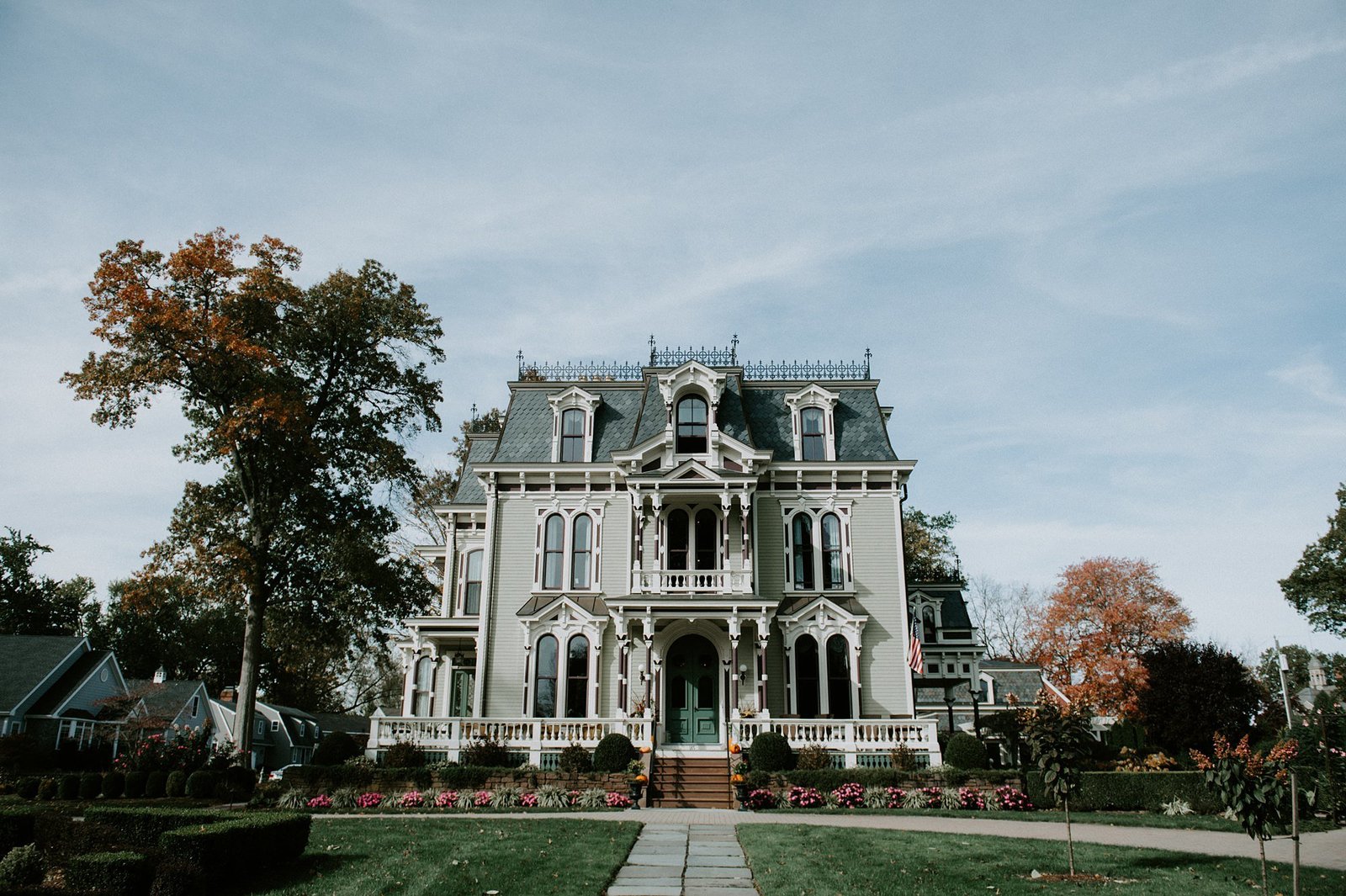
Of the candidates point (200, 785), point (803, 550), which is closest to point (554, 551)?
point (803, 550)

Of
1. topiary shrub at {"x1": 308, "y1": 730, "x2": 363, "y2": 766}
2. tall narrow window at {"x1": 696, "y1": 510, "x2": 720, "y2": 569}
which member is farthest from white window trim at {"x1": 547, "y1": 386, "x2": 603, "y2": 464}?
topiary shrub at {"x1": 308, "y1": 730, "x2": 363, "y2": 766}

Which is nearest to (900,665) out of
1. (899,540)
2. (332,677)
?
(899,540)

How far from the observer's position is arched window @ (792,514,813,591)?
27.2 m

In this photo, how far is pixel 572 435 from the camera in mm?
29078

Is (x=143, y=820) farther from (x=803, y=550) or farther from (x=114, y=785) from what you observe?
(x=803, y=550)

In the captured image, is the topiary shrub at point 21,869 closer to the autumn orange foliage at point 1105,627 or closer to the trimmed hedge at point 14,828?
the trimmed hedge at point 14,828

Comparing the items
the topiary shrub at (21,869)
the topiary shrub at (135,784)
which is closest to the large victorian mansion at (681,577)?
the topiary shrub at (135,784)

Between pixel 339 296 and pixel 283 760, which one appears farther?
pixel 283 760

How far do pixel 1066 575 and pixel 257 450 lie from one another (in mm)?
37764

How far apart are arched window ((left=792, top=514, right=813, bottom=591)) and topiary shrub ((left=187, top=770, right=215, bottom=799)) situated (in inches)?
637

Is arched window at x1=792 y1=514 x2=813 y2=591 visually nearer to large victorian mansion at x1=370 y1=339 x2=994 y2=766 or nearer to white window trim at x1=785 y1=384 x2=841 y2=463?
large victorian mansion at x1=370 y1=339 x2=994 y2=766

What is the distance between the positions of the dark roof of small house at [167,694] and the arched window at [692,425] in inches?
1207

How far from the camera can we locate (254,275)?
26469mm

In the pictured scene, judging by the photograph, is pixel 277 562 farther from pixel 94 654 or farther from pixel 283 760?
pixel 283 760
